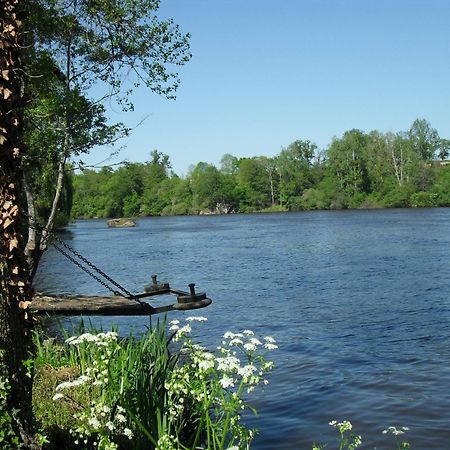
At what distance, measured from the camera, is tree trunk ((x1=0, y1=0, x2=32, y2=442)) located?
17.5 ft

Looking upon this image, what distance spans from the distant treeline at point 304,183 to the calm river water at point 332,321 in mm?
88064

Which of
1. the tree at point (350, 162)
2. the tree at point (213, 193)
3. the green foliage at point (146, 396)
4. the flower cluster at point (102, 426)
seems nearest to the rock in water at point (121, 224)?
the tree at point (213, 193)

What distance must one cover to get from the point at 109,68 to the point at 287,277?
1632 cm

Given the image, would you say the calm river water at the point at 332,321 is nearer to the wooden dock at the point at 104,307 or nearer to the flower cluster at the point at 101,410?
the wooden dock at the point at 104,307

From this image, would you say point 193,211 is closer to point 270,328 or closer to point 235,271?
point 235,271

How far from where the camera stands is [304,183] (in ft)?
481

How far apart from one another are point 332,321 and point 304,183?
129139mm

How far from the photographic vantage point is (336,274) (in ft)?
100

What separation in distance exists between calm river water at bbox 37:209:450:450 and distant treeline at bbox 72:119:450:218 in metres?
88.1

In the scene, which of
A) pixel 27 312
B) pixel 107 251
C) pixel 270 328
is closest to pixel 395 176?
pixel 107 251

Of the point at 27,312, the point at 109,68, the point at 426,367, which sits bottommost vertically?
the point at 426,367

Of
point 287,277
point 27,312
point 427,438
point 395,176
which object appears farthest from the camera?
point 395,176

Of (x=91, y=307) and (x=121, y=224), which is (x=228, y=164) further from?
(x=91, y=307)

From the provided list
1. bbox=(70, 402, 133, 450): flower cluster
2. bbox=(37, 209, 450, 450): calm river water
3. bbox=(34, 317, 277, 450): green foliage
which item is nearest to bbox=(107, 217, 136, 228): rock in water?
bbox=(37, 209, 450, 450): calm river water
